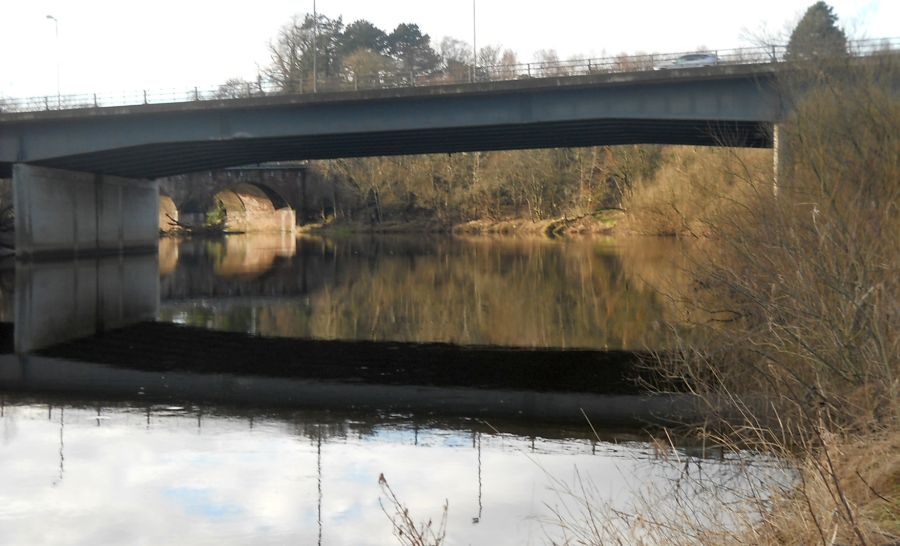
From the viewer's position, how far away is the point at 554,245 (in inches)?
2301

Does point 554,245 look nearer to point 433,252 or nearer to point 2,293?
point 433,252

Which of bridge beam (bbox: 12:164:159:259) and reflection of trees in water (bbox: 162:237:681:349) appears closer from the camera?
reflection of trees in water (bbox: 162:237:681:349)

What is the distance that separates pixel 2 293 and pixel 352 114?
1522 cm

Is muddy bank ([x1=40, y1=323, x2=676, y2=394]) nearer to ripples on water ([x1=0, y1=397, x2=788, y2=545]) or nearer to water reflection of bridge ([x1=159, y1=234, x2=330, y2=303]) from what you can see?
ripples on water ([x1=0, y1=397, x2=788, y2=545])

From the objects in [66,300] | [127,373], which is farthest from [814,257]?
[66,300]

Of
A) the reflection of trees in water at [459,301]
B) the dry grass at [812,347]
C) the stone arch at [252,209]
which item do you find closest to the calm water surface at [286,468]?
the dry grass at [812,347]

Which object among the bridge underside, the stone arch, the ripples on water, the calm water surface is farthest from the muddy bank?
the stone arch

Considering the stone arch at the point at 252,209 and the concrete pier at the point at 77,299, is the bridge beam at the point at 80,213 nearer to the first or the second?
the concrete pier at the point at 77,299

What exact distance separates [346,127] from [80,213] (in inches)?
701

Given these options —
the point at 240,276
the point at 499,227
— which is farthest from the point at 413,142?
the point at 499,227

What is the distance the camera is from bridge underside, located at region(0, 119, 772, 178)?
127 feet

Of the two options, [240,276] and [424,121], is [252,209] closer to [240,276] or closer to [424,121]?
[240,276]

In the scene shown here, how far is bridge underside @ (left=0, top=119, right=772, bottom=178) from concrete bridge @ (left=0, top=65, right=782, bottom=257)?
0.07m

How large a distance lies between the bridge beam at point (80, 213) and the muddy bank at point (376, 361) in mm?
27310
